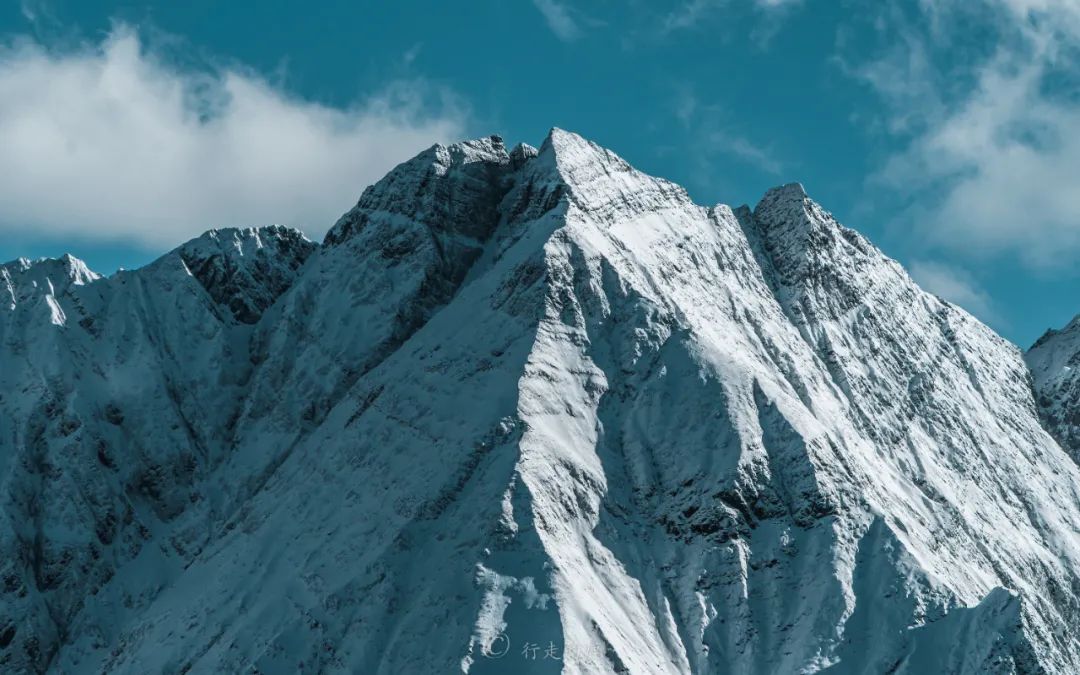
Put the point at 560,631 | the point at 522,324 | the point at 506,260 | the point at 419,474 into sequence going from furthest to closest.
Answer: the point at 506,260
the point at 522,324
the point at 419,474
the point at 560,631

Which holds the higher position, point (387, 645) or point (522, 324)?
point (522, 324)

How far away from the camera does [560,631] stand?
13875 cm

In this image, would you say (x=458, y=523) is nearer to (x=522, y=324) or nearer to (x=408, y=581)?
(x=408, y=581)

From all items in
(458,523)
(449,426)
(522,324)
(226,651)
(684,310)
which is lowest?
(226,651)

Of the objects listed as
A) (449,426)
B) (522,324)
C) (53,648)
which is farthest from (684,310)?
(53,648)

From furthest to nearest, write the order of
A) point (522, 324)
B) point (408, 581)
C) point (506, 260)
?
point (506, 260) → point (522, 324) → point (408, 581)

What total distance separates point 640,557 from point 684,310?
4098 cm

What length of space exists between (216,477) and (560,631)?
7651 centimetres

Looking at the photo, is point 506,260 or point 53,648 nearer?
point 53,648

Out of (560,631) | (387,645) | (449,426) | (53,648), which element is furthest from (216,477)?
(560,631)

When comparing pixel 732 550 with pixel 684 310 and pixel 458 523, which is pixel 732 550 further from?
pixel 684 310

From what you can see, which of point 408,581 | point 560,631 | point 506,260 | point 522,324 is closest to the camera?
point 560,631

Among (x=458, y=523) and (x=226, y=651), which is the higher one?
(x=458, y=523)

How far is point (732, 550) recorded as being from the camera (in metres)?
156
